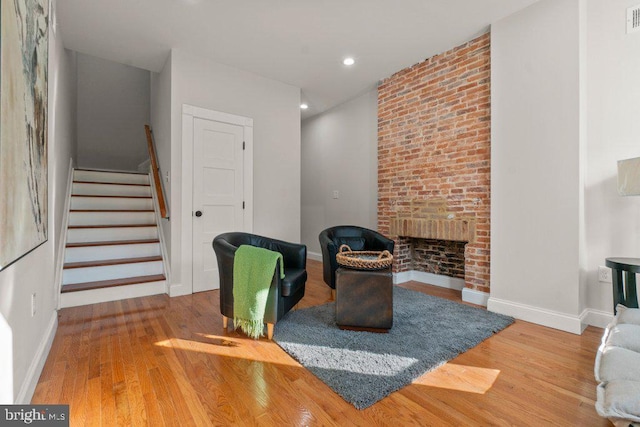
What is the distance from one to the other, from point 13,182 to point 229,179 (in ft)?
8.44

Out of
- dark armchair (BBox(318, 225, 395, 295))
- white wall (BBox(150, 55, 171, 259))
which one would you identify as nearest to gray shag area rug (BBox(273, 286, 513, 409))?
dark armchair (BBox(318, 225, 395, 295))

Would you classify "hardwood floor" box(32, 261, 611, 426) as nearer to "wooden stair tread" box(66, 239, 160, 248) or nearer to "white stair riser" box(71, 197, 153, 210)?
"wooden stair tread" box(66, 239, 160, 248)

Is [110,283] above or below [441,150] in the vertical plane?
below

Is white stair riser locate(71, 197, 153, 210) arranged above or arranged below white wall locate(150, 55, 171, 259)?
below

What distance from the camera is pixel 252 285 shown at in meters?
2.29

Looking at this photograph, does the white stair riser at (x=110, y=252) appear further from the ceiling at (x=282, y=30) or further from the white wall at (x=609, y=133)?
the white wall at (x=609, y=133)

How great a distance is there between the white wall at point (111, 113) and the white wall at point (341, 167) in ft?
11.7

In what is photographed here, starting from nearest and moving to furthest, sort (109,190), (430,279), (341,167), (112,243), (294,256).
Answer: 1. (294,256)
2. (112,243)
3. (430,279)
4. (109,190)
5. (341,167)

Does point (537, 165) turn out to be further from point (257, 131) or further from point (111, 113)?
point (111, 113)

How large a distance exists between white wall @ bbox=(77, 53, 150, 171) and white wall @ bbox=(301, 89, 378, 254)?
3.56 metres

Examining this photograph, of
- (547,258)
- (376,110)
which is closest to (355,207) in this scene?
(376,110)

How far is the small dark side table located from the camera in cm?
207

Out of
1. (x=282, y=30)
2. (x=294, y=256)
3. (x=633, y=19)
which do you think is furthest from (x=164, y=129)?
(x=633, y=19)

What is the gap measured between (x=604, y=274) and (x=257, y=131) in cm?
405
